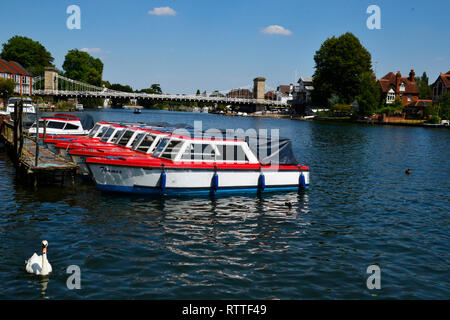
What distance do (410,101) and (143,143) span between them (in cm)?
12149

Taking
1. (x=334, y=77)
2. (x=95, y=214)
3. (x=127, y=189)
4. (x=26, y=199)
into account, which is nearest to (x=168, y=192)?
(x=127, y=189)

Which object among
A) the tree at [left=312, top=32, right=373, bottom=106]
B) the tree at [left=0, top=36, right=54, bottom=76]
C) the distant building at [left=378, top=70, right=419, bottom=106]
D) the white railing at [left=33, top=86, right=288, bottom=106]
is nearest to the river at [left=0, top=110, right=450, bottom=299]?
the tree at [left=312, top=32, right=373, bottom=106]

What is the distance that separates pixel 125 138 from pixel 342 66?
359ft

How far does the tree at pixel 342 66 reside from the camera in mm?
124312

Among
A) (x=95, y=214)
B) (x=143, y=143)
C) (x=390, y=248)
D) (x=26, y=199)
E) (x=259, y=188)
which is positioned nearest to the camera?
(x=390, y=248)

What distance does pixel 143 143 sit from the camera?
22703 mm

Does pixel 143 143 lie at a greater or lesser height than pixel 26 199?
greater

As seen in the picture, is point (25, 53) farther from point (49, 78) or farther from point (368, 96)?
point (368, 96)

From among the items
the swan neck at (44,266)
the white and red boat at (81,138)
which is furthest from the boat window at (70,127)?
the swan neck at (44,266)

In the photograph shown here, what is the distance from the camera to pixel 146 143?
22578mm

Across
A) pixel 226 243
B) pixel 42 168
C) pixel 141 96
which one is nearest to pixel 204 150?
pixel 226 243

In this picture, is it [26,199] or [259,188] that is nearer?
[26,199]
